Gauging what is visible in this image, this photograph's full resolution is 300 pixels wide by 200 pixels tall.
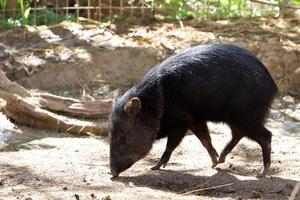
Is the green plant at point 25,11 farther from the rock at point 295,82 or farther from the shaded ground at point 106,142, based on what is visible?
the rock at point 295,82

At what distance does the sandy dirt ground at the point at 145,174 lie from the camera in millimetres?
4492

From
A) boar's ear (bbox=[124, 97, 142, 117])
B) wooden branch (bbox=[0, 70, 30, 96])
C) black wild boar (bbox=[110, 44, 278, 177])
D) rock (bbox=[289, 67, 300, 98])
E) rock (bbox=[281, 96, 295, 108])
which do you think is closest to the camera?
black wild boar (bbox=[110, 44, 278, 177])

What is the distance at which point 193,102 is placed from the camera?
5223 mm

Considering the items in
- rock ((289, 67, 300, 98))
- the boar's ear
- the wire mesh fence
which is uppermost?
the wire mesh fence

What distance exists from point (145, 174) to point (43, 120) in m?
2.05

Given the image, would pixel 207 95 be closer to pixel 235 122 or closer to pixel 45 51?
pixel 235 122

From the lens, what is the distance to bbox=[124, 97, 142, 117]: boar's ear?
523 centimetres

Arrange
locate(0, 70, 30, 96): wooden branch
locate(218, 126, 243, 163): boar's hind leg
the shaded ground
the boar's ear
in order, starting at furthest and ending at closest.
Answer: locate(0, 70, 30, 96): wooden branch < locate(218, 126, 243, 163): boar's hind leg < the boar's ear < the shaded ground

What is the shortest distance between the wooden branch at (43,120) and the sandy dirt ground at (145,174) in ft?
1.46

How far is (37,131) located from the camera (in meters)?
6.90

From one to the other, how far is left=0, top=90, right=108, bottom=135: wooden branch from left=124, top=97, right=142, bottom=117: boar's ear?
1664mm

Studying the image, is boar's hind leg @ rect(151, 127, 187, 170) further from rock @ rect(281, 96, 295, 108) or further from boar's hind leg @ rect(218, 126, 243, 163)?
rock @ rect(281, 96, 295, 108)

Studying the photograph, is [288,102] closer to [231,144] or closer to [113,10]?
[231,144]

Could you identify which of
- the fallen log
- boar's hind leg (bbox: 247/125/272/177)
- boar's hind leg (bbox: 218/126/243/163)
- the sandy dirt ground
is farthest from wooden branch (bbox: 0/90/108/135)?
boar's hind leg (bbox: 247/125/272/177)
